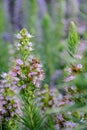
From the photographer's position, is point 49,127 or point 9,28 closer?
point 49,127

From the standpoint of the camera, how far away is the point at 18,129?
208 centimetres

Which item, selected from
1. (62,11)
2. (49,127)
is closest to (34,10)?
(62,11)

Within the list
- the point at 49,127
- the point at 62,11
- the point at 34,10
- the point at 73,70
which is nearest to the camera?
the point at 73,70

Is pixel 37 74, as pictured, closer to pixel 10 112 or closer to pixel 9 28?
pixel 10 112

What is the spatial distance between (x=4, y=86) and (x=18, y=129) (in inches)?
7.3

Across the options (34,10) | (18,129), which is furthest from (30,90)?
(34,10)

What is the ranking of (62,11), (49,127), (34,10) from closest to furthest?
(49,127)
(34,10)
(62,11)

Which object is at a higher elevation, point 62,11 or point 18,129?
point 62,11

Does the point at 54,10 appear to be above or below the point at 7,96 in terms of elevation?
above

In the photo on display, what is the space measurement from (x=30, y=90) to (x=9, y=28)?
3230 mm

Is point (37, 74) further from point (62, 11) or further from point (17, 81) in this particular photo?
point (62, 11)

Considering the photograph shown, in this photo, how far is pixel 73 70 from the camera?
6.54ft

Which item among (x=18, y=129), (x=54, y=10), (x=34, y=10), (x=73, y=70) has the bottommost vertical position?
(x=18, y=129)

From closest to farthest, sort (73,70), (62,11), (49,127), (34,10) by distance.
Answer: (73,70), (49,127), (34,10), (62,11)
